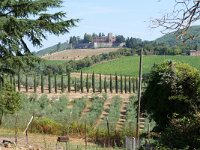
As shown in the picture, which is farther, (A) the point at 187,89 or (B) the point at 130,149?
(A) the point at 187,89

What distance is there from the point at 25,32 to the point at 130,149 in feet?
25.8

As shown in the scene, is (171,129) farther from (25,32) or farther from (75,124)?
(75,124)

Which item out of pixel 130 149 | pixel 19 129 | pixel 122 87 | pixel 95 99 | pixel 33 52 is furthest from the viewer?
pixel 122 87

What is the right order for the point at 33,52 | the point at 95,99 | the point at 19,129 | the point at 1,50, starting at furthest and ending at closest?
the point at 95,99, the point at 19,129, the point at 33,52, the point at 1,50

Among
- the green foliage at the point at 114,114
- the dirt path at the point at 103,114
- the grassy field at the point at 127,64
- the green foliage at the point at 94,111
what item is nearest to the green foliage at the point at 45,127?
the green foliage at the point at 114,114

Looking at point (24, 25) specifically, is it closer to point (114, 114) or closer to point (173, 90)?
point (173, 90)

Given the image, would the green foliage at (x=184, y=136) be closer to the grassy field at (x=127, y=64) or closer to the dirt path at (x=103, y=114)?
the dirt path at (x=103, y=114)

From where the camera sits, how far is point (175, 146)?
8.93 m

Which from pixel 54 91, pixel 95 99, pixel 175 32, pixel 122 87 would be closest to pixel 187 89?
pixel 175 32

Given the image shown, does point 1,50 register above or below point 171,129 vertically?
above

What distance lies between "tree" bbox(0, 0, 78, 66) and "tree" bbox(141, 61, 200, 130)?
5.20m

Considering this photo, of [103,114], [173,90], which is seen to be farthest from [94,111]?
[173,90]

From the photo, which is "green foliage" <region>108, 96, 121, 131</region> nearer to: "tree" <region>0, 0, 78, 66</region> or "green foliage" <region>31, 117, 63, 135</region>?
"green foliage" <region>31, 117, 63, 135</region>

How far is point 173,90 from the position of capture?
71.8 feet
